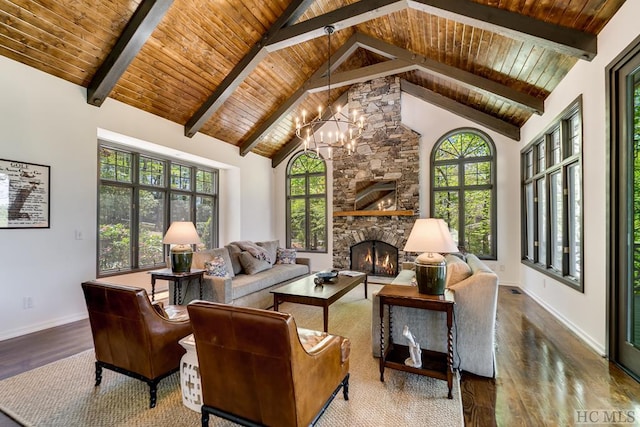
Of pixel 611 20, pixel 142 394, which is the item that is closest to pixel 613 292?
pixel 611 20

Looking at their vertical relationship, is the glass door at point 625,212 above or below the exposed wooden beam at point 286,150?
below

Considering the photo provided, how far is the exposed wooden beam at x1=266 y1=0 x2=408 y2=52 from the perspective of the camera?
3762mm

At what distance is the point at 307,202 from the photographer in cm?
796

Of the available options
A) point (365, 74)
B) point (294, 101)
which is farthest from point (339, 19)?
point (294, 101)

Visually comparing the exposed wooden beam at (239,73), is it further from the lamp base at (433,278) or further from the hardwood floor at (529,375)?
the lamp base at (433,278)

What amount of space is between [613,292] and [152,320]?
156 inches

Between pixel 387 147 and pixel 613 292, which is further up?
pixel 387 147

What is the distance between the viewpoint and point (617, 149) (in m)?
2.78

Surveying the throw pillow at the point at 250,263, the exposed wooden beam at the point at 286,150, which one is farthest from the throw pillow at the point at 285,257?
the exposed wooden beam at the point at 286,150

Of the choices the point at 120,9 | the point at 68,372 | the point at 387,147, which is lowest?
the point at 68,372

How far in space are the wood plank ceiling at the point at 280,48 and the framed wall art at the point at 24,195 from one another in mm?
1203

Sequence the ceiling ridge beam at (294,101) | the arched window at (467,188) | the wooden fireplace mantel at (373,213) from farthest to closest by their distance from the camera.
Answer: the wooden fireplace mantel at (373,213) < the arched window at (467,188) < the ceiling ridge beam at (294,101)

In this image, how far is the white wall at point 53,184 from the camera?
3.43m

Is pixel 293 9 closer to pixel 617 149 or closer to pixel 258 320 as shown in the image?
pixel 617 149
